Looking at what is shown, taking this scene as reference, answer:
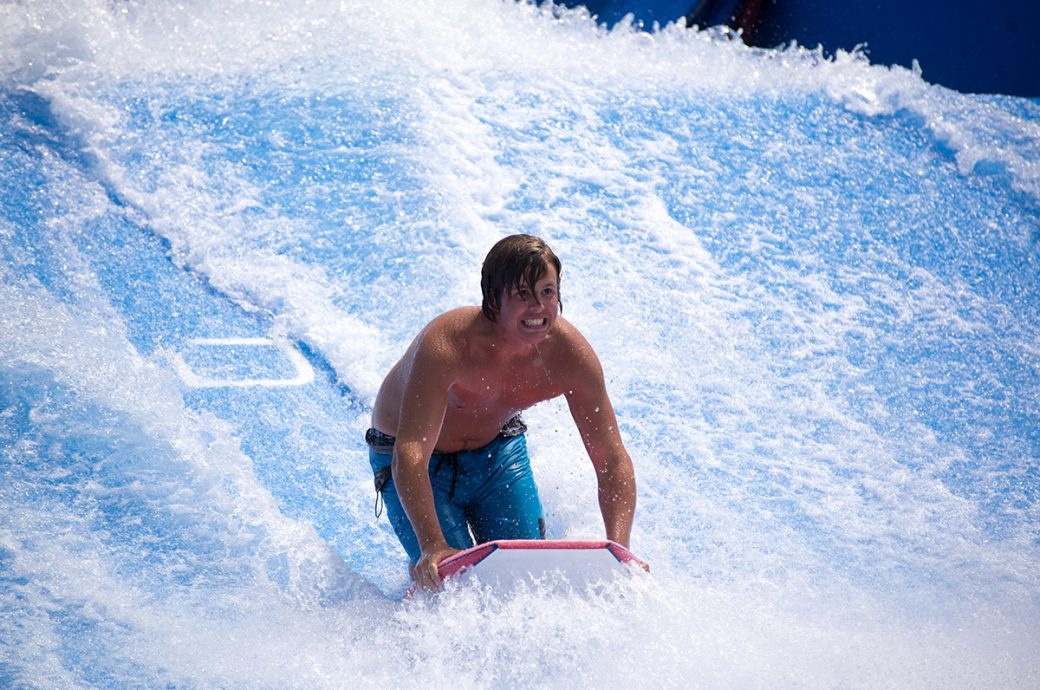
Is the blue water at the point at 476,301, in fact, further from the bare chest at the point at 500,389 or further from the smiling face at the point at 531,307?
the smiling face at the point at 531,307

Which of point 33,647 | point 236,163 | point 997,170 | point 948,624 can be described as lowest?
point 33,647

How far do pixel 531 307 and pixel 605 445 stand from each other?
1.50 feet

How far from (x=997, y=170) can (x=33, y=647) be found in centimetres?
484

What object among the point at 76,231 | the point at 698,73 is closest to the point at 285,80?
the point at 76,231

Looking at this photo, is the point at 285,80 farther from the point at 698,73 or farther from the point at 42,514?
the point at 42,514

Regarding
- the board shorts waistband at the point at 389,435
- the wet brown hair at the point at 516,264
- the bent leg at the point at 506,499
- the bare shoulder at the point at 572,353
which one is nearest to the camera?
the wet brown hair at the point at 516,264

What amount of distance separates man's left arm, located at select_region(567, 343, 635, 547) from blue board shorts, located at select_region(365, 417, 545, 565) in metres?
0.26

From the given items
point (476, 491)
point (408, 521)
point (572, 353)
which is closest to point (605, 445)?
point (572, 353)

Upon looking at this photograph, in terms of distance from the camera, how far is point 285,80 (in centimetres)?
559

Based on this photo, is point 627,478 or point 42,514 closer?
point 627,478

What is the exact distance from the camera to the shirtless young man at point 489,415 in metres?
2.32

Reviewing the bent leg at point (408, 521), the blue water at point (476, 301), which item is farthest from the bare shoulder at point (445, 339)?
the blue water at point (476, 301)

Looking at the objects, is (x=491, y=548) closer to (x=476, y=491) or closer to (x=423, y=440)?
(x=423, y=440)

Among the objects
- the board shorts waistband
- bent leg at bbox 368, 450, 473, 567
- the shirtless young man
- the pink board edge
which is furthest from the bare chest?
the pink board edge
